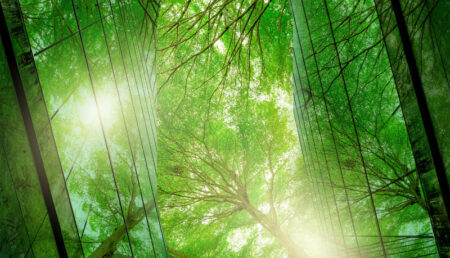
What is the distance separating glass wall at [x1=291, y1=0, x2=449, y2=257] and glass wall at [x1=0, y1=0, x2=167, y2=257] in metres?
1.53

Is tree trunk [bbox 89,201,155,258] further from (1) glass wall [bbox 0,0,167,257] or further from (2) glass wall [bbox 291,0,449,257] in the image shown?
(2) glass wall [bbox 291,0,449,257]

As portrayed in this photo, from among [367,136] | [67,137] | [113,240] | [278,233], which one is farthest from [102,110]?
[278,233]

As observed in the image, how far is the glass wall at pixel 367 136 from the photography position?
53.9 inches

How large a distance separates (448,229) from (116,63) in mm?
2305

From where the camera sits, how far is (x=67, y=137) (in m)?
1.20

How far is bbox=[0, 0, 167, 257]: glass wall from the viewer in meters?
0.81

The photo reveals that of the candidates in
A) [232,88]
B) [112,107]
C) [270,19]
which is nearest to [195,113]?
[232,88]

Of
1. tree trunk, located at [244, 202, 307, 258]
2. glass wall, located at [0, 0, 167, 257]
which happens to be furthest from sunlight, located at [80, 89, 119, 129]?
tree trunk, located at [244, 202, 307, 258]

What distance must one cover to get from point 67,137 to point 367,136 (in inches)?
71.1

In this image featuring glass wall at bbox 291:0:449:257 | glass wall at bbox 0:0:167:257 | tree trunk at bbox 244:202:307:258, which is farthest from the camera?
tree trunk at bbox 244:202:307:258

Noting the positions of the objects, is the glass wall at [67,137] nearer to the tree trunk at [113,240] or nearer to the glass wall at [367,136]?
the tree trunk at [113,240]

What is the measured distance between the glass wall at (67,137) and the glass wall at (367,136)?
1527 millimetres

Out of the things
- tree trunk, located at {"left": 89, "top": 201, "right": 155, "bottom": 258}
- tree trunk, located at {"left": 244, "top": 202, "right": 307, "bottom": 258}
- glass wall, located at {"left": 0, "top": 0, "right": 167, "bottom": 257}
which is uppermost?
glass wall, located at {"left": 0, "top": 0, "right": 167, "bottom": 257}

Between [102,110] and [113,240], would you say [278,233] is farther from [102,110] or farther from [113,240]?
[102,110]
